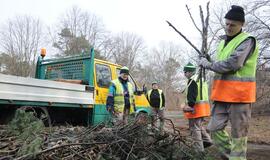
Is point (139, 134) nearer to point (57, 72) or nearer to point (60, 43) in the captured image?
point (57, 72)

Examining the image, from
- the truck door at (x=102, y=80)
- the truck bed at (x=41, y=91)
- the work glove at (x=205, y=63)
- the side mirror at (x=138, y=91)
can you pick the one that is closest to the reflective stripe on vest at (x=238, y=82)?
the work glove at (x=205, y=63)

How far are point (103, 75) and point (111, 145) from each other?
560 cm

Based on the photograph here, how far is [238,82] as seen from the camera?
4121mm

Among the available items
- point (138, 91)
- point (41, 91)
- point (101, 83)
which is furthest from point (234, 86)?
point (138, 91)

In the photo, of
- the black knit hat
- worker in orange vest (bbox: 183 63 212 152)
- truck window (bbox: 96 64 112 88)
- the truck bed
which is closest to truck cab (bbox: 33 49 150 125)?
truck window (bbox: 96 64 112 88)

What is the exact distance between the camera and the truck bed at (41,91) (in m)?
6.39

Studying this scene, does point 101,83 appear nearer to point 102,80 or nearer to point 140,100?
point 102,80

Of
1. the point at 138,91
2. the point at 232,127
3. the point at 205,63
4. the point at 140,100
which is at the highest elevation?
the point at 205,63

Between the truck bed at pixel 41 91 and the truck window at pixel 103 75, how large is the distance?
51 cm

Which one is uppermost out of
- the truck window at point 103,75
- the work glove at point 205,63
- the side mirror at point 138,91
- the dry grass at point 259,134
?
the truck window at point 103,75

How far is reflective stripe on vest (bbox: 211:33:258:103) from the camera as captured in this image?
4059 millimetres

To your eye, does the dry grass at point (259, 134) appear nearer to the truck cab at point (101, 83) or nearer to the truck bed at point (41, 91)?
the truck cab at point (101, 83)

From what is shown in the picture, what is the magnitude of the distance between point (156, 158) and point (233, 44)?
1674 mm

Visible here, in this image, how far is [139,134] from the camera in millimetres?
3729
